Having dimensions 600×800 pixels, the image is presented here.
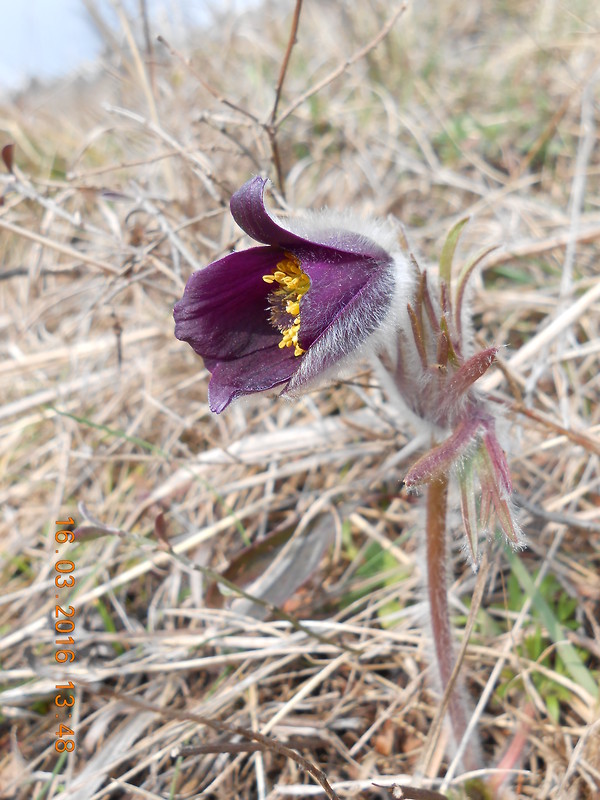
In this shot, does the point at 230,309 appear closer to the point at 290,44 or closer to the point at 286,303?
the point at 286,303

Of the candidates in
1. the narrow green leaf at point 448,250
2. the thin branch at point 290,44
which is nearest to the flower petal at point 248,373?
the narrow green leaf at point 448,250

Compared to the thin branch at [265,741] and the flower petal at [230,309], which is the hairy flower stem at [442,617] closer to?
the thin branch at [265,741]

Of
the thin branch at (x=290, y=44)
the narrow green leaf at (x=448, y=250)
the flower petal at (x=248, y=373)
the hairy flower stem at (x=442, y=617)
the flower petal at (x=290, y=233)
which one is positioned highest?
the thin branch at (x=290, y=44)

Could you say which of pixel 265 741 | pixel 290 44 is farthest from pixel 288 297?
pixel 265 741

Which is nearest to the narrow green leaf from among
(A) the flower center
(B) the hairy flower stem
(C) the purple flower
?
(C) the purple flower

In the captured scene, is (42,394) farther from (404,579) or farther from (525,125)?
(525,125)

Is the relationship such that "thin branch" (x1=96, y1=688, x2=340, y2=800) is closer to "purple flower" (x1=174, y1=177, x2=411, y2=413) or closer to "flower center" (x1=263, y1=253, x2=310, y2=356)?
"purple flower" (x1=174, y1=177, x2=411, y2=413)
